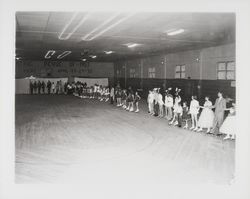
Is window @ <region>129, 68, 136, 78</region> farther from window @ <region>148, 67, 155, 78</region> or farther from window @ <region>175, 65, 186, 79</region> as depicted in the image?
window @ <region>175, 65, 186, 79</region>

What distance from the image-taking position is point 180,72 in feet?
59.7

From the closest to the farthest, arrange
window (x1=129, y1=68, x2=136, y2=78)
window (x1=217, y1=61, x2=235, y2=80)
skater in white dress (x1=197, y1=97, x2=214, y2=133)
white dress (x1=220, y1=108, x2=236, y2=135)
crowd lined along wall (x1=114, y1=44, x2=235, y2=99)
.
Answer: white dress (x1=220, y1=108, x2=236, y2=135), skater in white dress (x1=197, y1=97, x2=214, y2=133), window (x1=217, y1=61, x2=235, y2=80), crowd lined along wall (x1=114, y1=44, x2=235, y2=99), window (x1=129, y1=68, x2=136, y2=78)

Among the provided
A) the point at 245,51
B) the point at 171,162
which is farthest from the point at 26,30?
the point at 245,51

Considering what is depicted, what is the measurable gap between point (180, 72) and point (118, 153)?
11.1 meters

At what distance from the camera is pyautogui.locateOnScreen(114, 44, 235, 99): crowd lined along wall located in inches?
547

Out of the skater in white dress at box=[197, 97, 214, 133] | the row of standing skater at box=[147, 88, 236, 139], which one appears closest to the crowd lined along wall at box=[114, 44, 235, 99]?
the row of standing skater at box=[147, 88, 236, 139]

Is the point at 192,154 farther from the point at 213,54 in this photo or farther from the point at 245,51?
the point at 213,54

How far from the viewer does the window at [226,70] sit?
13438 millimetres

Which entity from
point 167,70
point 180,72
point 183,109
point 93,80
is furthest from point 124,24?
point 93,80

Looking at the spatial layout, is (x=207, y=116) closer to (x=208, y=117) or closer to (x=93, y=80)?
(x=208, y=117)

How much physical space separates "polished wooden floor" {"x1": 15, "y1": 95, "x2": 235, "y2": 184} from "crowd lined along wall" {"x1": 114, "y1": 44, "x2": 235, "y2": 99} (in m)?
3.86

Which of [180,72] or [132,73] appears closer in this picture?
[180,72]

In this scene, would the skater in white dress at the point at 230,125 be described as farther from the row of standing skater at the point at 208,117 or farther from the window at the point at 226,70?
the window at the point at 226,70

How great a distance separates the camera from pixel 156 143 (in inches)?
363
